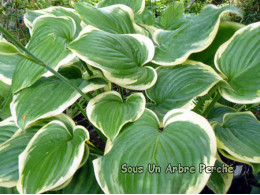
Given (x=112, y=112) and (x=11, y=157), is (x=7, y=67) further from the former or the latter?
(x=112, y=112)

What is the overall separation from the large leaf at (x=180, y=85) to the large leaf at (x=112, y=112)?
93 mm

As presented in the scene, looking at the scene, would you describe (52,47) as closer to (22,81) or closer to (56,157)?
(22,81)

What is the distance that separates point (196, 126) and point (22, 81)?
22.0 inches

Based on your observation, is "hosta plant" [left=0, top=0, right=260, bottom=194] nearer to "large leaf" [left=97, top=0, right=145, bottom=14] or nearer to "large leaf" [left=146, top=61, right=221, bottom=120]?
"large leaf" [left=146, top=61, right=221, bottom=120]

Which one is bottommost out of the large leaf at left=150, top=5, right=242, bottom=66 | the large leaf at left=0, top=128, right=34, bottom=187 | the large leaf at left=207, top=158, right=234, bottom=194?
the large leaf at left=207, top=158, right=234, bottom=194

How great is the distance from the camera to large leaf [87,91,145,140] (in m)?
0.61

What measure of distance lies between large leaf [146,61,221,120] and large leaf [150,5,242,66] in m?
0.04

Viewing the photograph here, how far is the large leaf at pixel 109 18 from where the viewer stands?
82cm

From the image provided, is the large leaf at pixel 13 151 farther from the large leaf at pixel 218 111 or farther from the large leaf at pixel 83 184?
the large leaf at pixel 218 111

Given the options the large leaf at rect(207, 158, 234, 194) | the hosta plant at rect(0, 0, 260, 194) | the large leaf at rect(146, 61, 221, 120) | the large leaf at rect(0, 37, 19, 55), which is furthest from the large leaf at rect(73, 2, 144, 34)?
the large leaf at rect(207, 158, 234, 194)

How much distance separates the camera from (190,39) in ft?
2.50

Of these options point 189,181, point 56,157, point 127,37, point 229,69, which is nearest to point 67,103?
point 56,157

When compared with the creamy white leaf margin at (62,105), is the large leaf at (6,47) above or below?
above

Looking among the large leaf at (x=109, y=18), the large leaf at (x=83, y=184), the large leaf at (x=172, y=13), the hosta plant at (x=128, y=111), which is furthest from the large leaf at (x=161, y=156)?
the large leaf at (x=172, y=13)
